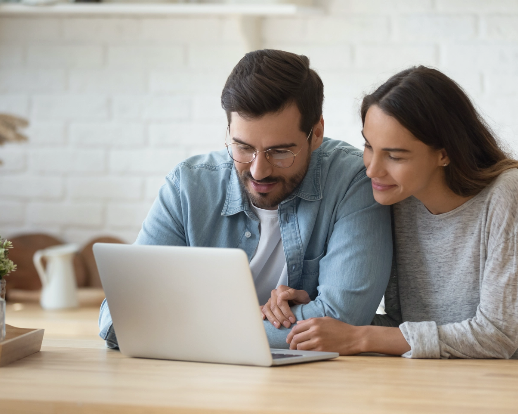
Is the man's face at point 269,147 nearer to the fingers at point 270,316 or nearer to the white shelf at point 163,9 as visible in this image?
the fingers at point 270,316

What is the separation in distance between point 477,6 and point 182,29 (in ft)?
3.19

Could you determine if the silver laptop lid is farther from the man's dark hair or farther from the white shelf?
the white shelf

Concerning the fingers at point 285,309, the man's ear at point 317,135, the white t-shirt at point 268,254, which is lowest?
the fingers at point 285,309

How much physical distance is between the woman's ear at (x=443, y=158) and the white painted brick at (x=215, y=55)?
3.74 feet

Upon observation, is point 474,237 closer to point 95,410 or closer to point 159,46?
point 95,410

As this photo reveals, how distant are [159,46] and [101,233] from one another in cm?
68

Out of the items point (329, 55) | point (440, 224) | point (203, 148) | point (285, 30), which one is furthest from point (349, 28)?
point (440, 224)

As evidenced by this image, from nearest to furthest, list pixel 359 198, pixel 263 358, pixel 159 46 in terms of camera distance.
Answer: pixel 263 358
pixel 359 198
pixel 159 46

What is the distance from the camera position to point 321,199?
152 centimetres

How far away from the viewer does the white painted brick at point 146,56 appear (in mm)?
2404

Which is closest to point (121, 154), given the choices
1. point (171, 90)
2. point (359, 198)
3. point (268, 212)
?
point (171, 90)

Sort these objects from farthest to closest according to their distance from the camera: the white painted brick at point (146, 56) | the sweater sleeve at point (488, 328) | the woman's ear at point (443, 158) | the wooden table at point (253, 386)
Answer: the white painted brick at point (146, 56), the woman's ear at point (443, 158), the sweater sleeve at point (488, 328), the wooden table at point (253, 386)

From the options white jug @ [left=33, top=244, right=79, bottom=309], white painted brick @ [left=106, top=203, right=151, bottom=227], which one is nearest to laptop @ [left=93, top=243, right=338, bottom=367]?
white jug @ [left=33, top=244, right=79, bottom=309]

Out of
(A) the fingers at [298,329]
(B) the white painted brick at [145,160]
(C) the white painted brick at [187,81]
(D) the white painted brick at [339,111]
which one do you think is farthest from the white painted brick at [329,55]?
(A) the fingers at [298,329]
